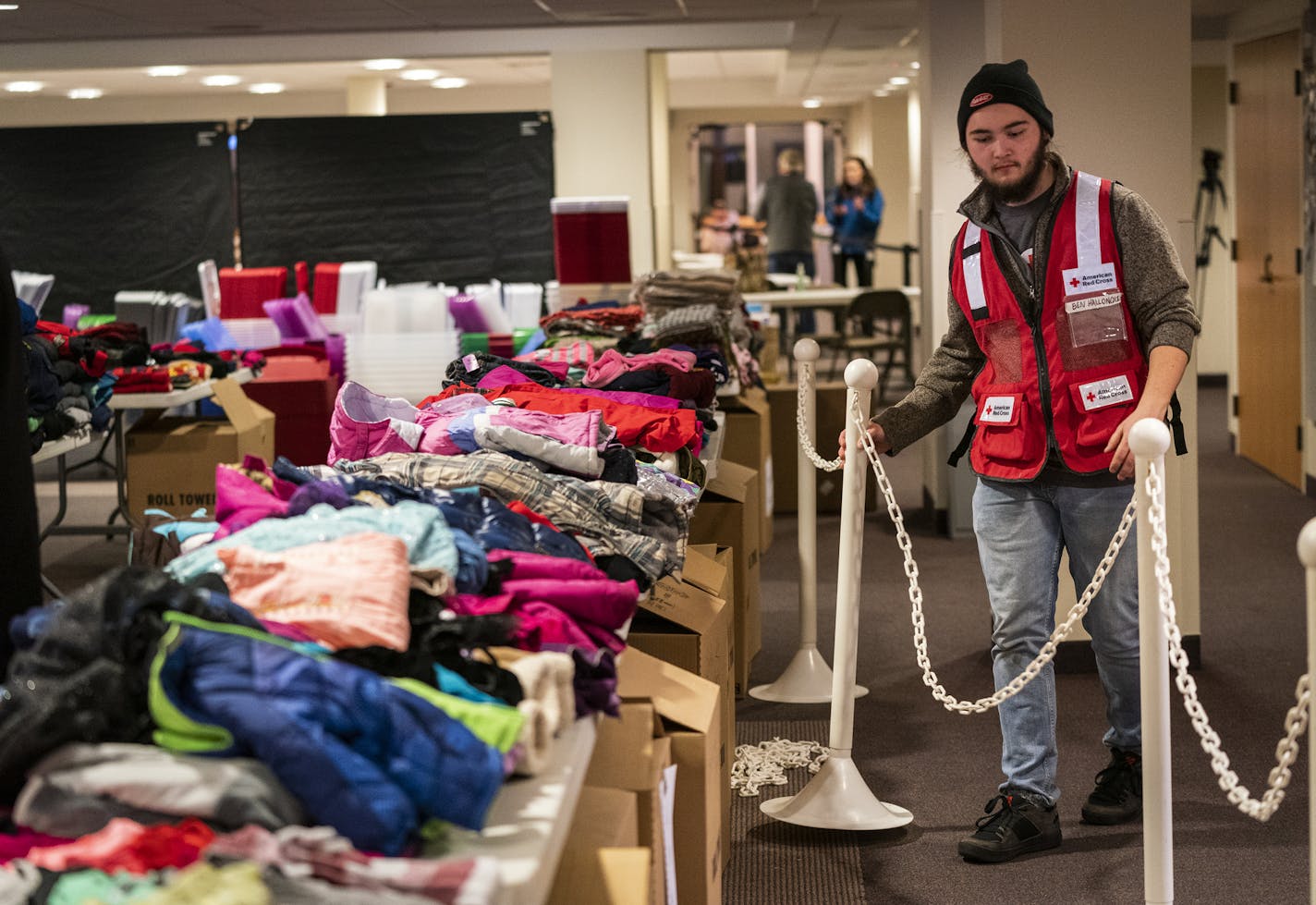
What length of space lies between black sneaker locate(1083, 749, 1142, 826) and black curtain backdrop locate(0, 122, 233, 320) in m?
8.45

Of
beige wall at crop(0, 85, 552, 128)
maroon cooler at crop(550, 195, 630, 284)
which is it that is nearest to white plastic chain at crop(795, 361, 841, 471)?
maroon cooler at crop(550, 195, 630, 284)

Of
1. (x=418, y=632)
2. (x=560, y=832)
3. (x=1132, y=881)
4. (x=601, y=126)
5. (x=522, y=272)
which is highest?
(x=601, y=126)

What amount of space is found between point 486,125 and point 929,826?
759 cm

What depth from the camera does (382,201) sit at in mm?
10352

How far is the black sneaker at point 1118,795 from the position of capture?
Answer: 11.0ft

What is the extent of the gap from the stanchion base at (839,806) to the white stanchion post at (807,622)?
0.91 metres

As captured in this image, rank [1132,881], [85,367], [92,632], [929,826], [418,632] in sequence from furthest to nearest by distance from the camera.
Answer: [85,367] < [929,826] < [1132,881] < [418,632] < [92,632]

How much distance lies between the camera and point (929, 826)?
342 cm

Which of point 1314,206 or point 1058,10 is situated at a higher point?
point 1058,10

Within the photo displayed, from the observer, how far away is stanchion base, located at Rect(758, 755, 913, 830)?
130 inches

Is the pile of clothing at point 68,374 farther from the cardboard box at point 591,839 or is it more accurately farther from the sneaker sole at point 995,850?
the cardboard box at point 591,839

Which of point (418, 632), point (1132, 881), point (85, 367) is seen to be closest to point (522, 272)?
point (85, 367)

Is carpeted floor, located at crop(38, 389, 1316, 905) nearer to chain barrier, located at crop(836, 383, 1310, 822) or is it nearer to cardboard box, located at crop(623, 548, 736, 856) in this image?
cardboard box, located at crop(623, 548, 736, 856)

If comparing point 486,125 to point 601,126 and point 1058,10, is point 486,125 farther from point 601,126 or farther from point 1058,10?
point 1058,10
